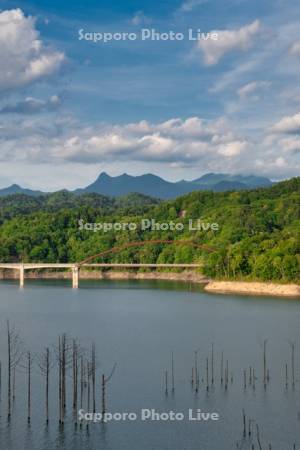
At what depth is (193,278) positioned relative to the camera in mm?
126500

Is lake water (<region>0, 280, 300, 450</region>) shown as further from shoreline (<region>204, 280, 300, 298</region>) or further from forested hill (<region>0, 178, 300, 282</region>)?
forested hill (<region>0, 178, 300, 282</region>)

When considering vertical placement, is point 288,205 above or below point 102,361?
above

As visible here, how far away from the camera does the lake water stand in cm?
2827

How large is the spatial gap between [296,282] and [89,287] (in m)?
35.3

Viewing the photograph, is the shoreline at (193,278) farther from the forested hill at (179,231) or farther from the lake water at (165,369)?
the lake water at (165,369)

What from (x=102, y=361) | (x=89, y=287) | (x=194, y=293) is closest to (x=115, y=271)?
(x=89, y=287)

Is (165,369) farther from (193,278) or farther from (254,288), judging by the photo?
(193,278)

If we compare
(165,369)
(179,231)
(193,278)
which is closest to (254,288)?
(193,278)

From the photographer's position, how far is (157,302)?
8150 cm

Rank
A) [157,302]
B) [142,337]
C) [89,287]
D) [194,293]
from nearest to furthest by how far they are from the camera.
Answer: [142,337] < [157,302] < [194,293] < [89,287]

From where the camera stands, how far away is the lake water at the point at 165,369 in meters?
28.3

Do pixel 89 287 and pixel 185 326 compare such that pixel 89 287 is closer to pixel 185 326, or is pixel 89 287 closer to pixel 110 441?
pixel 185 326

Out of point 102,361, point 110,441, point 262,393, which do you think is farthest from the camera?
point 102,361

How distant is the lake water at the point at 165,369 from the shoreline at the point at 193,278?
10504mm
